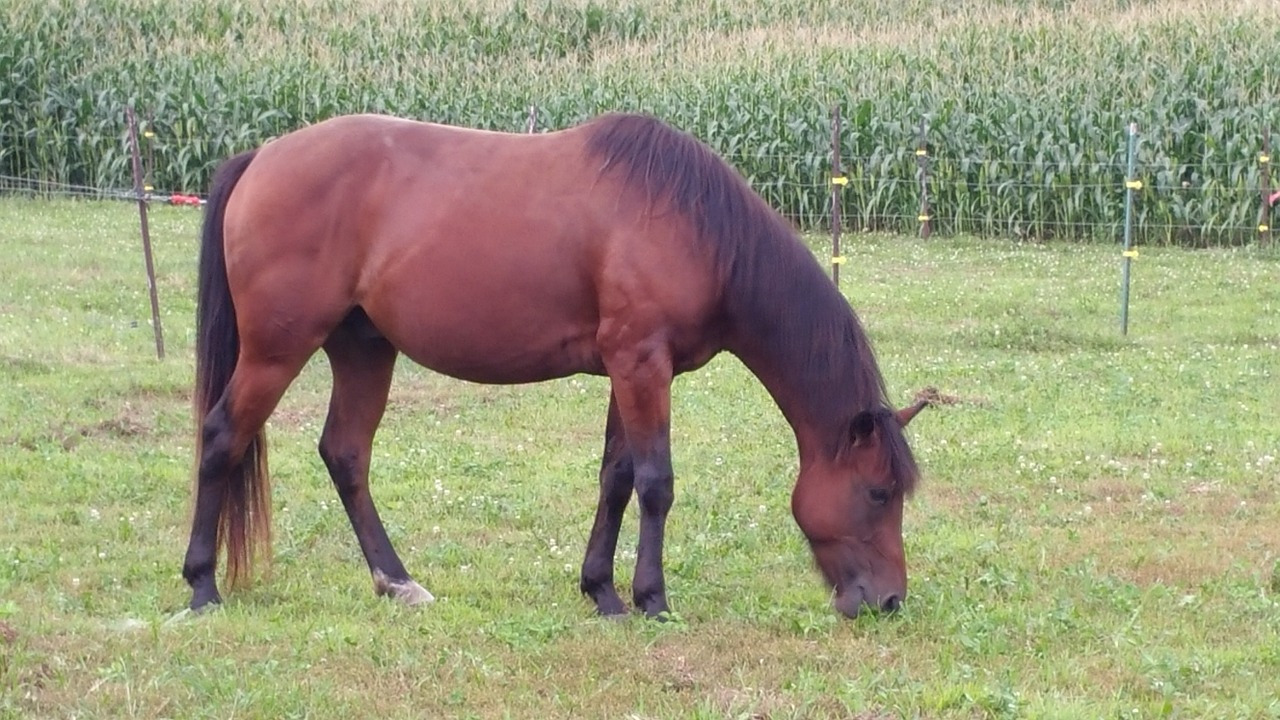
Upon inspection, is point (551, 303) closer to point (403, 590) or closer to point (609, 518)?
point (609, 518)

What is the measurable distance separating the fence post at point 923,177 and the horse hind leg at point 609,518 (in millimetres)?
14643

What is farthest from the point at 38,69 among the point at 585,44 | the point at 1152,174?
the point at 1152,174

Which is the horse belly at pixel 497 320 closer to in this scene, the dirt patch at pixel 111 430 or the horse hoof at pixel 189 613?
the horse hoof at pixel 189 613

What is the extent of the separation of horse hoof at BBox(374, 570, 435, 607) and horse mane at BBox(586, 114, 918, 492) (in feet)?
5.57

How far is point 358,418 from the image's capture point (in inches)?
251

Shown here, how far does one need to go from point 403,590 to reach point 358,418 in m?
0.82

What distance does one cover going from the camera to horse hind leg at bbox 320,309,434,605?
20.5 ft

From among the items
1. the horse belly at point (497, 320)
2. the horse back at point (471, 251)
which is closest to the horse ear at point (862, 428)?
the horse back at point (471, 251)

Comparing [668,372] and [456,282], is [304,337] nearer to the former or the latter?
[456,282]

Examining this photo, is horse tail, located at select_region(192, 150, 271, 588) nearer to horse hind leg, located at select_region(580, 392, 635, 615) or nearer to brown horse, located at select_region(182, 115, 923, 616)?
brown horse, located at select_region(182, 115, 923, 616)

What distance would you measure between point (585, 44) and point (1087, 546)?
23781 mm

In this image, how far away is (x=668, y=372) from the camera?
223 inches

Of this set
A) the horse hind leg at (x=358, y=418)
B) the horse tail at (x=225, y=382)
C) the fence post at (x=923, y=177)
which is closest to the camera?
the horse tail at (x=225, y=382)

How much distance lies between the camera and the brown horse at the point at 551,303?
5.63 m
